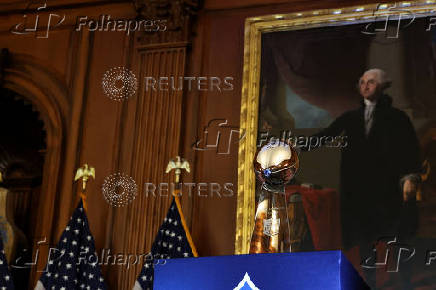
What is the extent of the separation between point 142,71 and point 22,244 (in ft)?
7.46

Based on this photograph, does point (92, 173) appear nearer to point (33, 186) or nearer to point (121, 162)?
point (121, 162)

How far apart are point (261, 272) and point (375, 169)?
471cm

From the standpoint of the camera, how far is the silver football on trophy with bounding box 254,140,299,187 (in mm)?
2607

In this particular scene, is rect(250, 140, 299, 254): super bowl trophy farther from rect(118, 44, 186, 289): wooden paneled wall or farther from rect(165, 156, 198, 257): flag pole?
rect(118, 44, 186, 289): wooden paneled wall

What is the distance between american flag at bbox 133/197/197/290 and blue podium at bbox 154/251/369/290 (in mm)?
4436

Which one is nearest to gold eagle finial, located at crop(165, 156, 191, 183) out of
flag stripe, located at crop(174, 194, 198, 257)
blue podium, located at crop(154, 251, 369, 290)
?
flag stripe, located at crop(174, 194, 198, 257)

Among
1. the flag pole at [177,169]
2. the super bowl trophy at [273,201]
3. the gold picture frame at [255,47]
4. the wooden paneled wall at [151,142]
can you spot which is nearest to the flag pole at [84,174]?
the wooden paneled wall at [151,142]

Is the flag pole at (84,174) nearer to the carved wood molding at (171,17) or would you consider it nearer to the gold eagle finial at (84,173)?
the gold eagle finial at (84,173)

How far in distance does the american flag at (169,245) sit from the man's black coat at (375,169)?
56.8 inches

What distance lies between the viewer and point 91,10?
27.4 feet

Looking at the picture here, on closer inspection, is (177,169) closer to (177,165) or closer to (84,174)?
(177,165)

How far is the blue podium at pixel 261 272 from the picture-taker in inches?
84.3

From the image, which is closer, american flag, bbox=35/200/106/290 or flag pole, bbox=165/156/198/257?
american flag, bbox=35/200/106/290

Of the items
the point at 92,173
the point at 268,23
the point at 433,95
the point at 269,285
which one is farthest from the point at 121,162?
the point at 269,285
